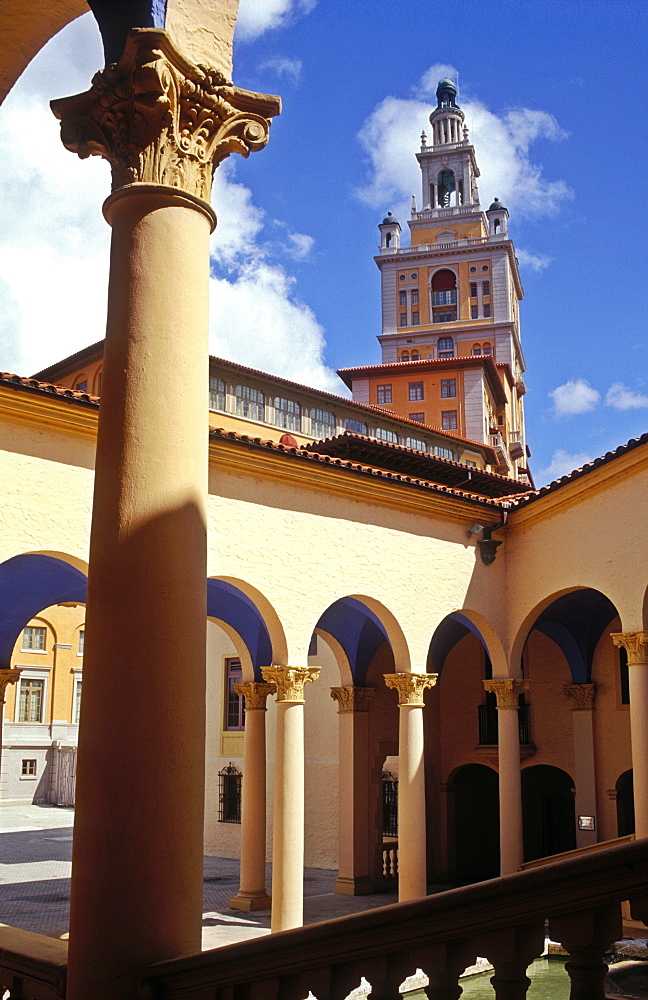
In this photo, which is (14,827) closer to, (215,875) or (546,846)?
(215,875)

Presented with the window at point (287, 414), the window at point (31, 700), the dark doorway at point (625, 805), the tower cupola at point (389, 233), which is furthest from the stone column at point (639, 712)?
the tower cupola at point (389, 233)

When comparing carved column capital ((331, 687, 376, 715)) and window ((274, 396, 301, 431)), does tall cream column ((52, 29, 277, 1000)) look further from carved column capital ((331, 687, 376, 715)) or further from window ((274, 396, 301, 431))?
window ((274, 396, 301, 431))

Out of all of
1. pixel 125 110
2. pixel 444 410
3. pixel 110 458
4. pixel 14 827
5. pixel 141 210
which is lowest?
pixel 14 827

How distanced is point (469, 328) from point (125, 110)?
7105 centimetres

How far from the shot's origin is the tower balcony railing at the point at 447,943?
101 inches

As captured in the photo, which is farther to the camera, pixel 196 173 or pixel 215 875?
pixel 215 875

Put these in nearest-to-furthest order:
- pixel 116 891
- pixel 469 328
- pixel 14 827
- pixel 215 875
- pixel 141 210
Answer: pixel 116 891
pixel 141 210
pixel 215 875
pixel 14 827
pixel 469 328

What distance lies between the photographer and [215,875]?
21.8 meters

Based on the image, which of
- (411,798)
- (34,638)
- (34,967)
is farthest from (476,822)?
(34,638)

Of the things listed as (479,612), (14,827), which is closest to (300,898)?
(479,612)

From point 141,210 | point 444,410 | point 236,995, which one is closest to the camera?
point 236,995

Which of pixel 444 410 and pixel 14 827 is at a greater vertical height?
pixel 444 410

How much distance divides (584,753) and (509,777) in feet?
11.2

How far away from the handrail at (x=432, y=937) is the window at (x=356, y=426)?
40509mm
